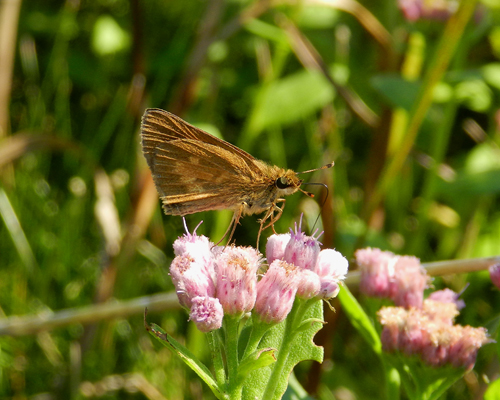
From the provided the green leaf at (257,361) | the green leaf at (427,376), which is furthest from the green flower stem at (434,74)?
the green leaf at (257,361)

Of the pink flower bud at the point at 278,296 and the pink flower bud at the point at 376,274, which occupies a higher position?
the pink flower bud at the point at 278,296

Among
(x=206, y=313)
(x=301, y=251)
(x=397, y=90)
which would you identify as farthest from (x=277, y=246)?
(x=397, y=90)

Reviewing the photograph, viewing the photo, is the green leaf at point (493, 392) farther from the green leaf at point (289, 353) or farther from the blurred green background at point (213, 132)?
the blurred green background at point (213, 132)

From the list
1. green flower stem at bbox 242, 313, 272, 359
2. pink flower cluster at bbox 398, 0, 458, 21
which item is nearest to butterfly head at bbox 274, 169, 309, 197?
green flower stem at bbox 242, 313, 272, 359

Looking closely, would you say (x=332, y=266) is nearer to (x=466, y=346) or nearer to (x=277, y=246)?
(x=277, y=246)

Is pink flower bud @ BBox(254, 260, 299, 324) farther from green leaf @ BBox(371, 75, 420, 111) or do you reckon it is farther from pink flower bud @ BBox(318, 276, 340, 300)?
green leaf @ BBox(371, 75, 420, 111)

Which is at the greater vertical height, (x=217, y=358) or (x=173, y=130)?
(x=173, y=130)
